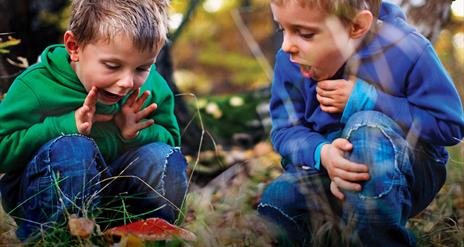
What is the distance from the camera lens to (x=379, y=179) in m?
2.12

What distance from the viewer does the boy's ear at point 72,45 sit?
2.30m

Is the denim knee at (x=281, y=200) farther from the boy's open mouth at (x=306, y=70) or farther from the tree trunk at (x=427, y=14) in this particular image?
the tree trunk at (x=427, y=14)

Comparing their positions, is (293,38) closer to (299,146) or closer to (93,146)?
(299,146)

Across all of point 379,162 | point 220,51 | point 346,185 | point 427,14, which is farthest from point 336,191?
point 220,51

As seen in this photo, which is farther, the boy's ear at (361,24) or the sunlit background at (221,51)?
the sunlit background at (221,51)

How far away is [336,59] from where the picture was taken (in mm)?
2215

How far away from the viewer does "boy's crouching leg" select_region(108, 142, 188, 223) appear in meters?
2.40

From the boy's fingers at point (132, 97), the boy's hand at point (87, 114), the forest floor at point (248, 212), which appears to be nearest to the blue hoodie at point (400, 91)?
the forest floor at point (248, 212)

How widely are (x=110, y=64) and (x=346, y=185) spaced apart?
766 mm

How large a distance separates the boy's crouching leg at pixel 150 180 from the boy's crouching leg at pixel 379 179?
1.87ft

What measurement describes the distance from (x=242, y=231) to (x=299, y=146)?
1.04 ft

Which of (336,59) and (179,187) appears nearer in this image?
(336,59)

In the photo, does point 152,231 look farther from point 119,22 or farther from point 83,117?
point 119,22

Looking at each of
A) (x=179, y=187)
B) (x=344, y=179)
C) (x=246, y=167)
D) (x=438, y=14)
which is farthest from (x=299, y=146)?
(x=438, y=14)
